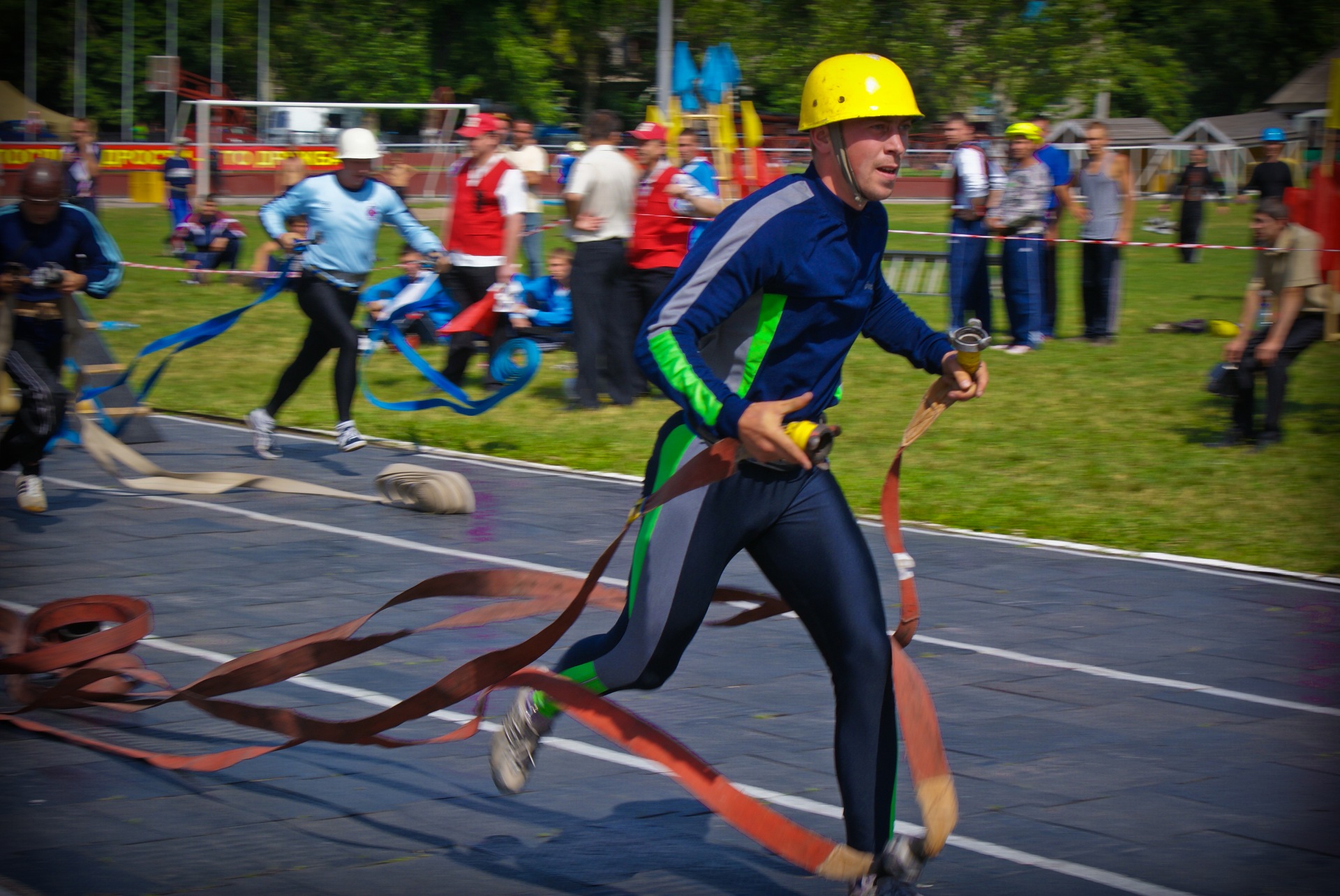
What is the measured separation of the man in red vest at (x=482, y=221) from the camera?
12.4m

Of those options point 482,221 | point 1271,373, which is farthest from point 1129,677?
point 482,221

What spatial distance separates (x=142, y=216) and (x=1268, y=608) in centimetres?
3168

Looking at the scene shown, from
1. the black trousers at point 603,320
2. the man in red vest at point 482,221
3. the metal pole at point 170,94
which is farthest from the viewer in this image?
the metal pole at point 170,94

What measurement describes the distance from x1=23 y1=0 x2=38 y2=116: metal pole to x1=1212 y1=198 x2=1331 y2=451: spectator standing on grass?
5151 cm

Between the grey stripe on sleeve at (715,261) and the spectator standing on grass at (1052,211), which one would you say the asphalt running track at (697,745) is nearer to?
the grey stripe on sleeve at (715,261)

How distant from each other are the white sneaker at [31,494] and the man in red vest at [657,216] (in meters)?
4.95

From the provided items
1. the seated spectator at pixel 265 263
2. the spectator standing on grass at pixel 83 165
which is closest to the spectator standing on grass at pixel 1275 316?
the seated spectator at pixel 265 263

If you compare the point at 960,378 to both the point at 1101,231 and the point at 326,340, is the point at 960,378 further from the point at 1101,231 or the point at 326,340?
the point at 1101,231

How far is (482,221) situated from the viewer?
1262cm

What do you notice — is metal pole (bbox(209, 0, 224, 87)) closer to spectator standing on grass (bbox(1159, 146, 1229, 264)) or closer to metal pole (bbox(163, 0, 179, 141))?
metal pole (bbox(163, 0, 179, 141))

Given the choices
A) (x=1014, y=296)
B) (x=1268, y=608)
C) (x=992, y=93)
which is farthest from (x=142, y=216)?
(x=992, y=93)

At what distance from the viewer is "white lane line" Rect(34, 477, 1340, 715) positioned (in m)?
5.69

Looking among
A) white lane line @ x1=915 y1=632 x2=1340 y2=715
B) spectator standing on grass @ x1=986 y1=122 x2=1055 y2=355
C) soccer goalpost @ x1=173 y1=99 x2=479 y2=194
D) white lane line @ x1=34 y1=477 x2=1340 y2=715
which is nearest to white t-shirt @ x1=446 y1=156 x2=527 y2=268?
white lane line @ x1=34 y1=477 x2=1340 y2=715

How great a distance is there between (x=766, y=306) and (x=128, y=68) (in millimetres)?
57427
